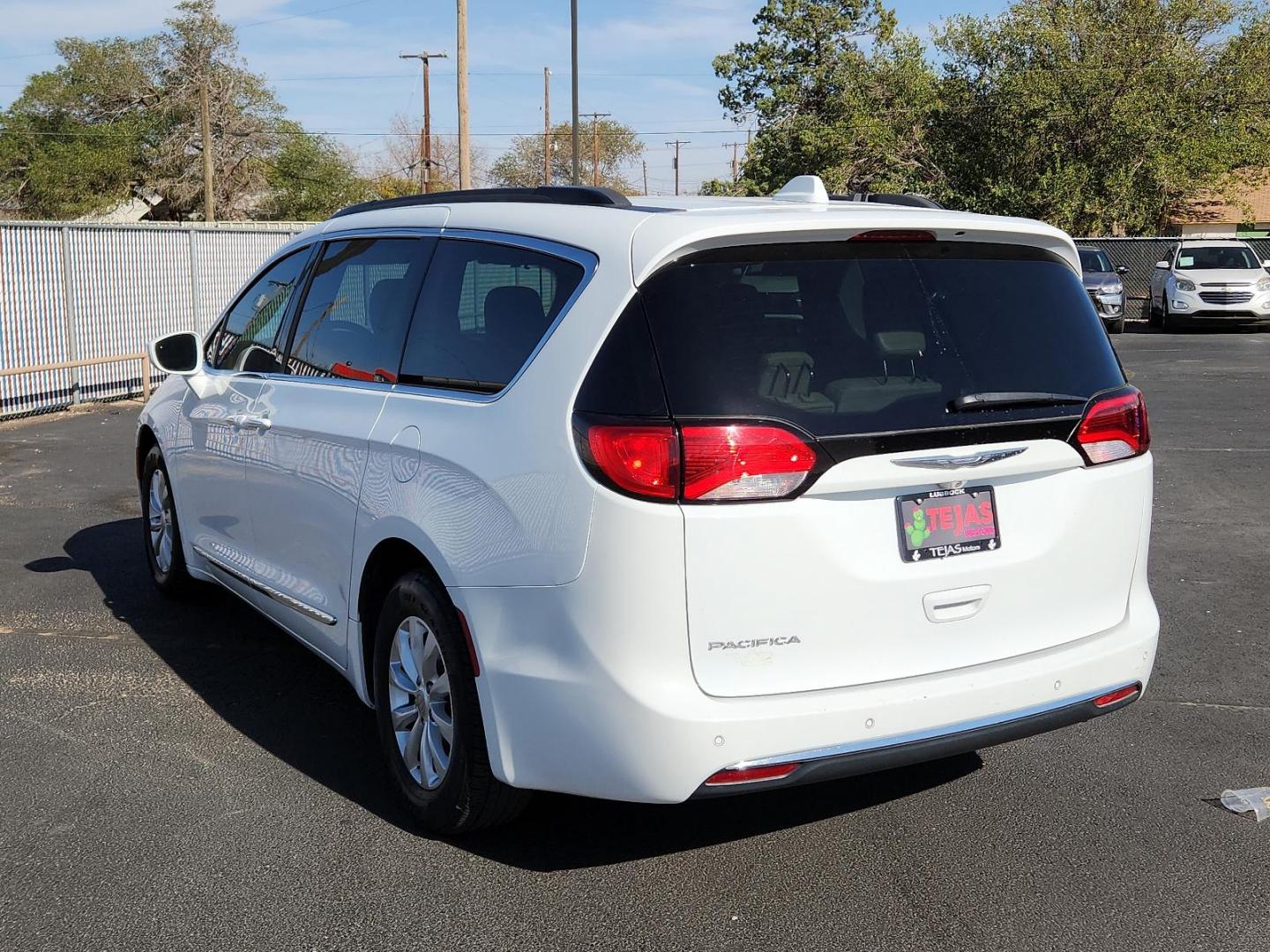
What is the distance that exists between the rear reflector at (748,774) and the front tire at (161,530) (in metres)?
3.65

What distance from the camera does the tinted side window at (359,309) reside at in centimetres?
429

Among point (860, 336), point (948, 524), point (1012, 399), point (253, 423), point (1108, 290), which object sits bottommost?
point (948, 524)

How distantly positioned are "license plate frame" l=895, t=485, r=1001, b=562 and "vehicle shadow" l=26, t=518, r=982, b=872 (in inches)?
42.7

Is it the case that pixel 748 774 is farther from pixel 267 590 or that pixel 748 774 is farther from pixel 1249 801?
pixel 267 590

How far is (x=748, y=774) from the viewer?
3.23 metres

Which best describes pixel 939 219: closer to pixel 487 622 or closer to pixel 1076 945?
pixel 487 622

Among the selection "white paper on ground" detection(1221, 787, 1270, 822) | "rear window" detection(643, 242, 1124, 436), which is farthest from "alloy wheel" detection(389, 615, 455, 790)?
"white paper on ground" detection(1221, 787, 1270, 822)

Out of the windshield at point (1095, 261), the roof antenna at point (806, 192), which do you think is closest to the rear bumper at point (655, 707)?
the roof antenna at point (806, 192)

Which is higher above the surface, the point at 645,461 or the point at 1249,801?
the point at 645,461

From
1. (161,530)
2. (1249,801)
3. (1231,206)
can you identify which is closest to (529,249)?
(1249,801)

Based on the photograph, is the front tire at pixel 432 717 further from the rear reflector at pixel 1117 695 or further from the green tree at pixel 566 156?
the green tree at pixel 566 156

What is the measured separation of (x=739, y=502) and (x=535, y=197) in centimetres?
137

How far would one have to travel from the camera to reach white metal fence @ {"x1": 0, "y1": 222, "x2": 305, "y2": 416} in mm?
14609

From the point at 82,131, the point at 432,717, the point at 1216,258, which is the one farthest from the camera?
the point at 82,131
